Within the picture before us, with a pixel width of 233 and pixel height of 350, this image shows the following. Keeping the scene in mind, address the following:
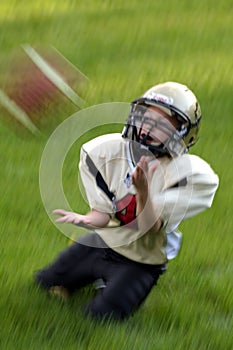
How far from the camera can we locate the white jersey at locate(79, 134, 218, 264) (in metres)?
3.54

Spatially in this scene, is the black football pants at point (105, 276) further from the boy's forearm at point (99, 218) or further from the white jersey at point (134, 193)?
the boy's forearm at point (99, 218)

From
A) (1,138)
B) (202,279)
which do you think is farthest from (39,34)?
(202,279)

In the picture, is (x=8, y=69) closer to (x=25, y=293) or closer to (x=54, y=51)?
(x=54, y=51)

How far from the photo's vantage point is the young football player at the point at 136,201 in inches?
137

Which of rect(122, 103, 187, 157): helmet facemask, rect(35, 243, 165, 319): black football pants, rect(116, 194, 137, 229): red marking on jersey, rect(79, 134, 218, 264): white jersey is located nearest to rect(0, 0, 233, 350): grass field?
rect(35, 243, 165, 319): black football pants

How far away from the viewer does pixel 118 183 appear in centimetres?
365

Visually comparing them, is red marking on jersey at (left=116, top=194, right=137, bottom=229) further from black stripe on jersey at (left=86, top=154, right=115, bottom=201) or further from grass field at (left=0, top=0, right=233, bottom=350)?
grass field at (left=0, top=0, right=233, bottom=350)

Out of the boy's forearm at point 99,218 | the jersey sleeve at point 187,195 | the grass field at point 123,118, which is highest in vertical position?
the jersey sleeve at point 187,195

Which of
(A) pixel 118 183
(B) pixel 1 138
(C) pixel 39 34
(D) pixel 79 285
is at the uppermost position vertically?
(A) pixel 118 183

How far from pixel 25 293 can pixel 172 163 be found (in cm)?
86

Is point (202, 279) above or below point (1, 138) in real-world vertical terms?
above

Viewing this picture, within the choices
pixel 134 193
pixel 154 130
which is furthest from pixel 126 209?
pixel 154 130

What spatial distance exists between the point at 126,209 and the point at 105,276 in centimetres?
35

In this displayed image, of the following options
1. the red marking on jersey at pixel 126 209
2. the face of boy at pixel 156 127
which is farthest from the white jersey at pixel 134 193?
the face of boy at pixel 156 127
